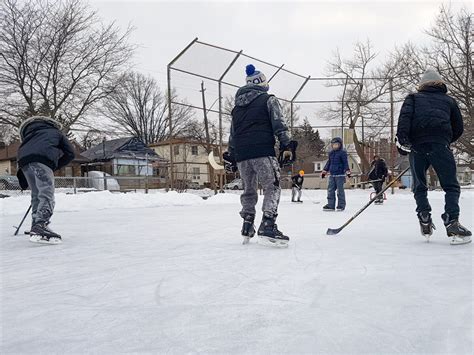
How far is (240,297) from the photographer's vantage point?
192 centimetres

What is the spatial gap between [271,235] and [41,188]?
2.43 metres

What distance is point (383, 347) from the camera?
1334 mm

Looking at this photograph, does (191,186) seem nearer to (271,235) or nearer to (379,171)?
(379,171)

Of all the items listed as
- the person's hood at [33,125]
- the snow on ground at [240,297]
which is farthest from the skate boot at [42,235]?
the person's hood at [33,125]

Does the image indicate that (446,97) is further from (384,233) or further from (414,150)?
(384,233)

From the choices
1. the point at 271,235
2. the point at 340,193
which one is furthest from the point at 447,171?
the point at 340,193

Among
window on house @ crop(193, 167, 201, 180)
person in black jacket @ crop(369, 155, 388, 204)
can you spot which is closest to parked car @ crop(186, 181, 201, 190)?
window on house @ crop(193, 167, 201, 180)

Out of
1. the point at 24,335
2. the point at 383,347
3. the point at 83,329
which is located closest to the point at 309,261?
the point at 383,347

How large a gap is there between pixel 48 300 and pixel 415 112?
3.23 metres

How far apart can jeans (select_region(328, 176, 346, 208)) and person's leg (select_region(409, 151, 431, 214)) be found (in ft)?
15.1

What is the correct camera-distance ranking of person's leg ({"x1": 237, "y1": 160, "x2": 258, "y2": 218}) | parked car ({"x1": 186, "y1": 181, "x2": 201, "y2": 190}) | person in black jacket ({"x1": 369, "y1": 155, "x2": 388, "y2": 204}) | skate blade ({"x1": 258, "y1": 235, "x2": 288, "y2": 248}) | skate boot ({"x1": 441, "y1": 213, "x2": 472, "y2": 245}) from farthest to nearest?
parked car ({"x1": 186, "y1": 181, "x2": 201, "y2": 190})
person in black jacket ({"x1": 369, "y1": 155, "x2": 388, "y2": 204})
person's leg ({"x1": 237, "y1": 160, "x2": 258, "y2": 218})
skate blade ({"x1": 258, "y1": 235, "x2": 288, "y2": 248})
skate boot ({"x1": 441, "y1": 213, "x2": 472, "y2": 245})

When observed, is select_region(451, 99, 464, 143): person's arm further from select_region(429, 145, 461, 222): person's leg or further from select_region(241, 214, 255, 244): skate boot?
select_region(241, 214, 255, 244): skate boot

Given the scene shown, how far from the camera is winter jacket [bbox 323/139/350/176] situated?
866cm

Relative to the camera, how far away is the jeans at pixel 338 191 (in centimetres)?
827
